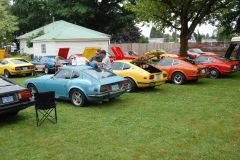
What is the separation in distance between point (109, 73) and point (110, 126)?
11.0 feet

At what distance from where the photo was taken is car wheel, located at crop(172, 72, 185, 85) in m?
16.0

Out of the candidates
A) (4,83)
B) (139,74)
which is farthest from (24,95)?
(139,74)

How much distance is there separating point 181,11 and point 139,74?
10340 millimetres

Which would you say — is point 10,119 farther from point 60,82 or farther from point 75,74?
point 75,74

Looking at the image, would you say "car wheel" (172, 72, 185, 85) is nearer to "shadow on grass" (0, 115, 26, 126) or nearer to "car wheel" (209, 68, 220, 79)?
"car wheel" (209, 68, 220, 79)

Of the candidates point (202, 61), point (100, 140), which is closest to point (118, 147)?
point (100, 140)

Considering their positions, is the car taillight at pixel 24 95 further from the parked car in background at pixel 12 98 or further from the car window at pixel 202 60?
the car window at pixel 202 60

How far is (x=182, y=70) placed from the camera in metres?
16.0

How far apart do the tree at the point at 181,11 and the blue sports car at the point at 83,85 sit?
12138mm

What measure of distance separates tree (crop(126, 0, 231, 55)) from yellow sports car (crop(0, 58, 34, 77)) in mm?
8898

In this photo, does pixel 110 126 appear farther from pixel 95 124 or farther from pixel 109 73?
pixel 109 73

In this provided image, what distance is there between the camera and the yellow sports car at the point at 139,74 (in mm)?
13539

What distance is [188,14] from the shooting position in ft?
78.4

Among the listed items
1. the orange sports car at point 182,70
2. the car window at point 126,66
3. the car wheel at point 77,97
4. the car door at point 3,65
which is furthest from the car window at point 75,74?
the car door at point 3,65
